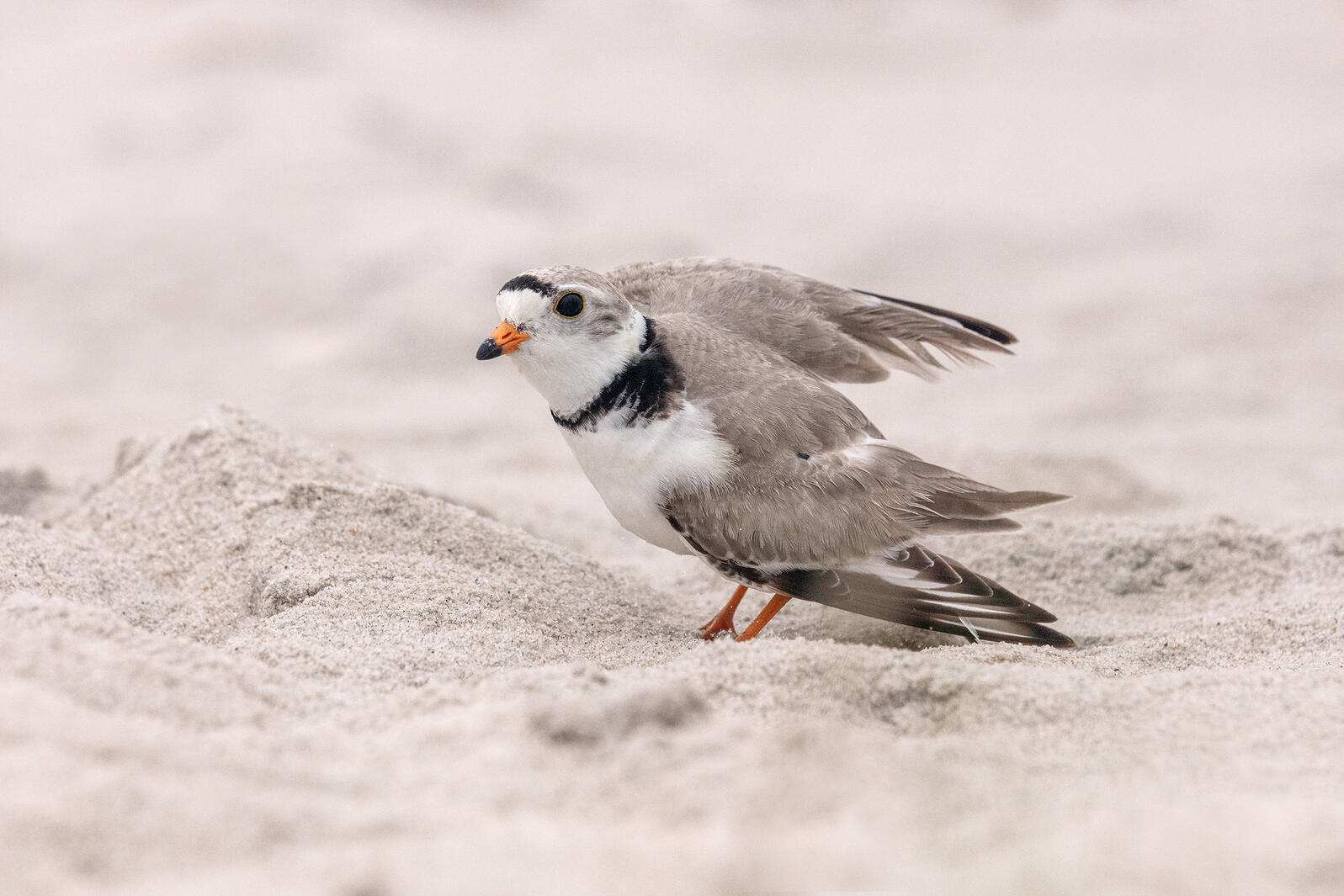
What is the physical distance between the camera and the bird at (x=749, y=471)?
10.2ft

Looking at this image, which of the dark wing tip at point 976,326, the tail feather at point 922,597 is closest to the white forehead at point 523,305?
the tail feather at point 922,597

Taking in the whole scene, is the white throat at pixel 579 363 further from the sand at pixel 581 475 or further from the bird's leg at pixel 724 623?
the bird's leg at pixel 724 623

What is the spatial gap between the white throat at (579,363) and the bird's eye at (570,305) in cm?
8

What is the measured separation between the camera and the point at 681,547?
3285mm

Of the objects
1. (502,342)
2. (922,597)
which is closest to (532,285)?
(502,342)

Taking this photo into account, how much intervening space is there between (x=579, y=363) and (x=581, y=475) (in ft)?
9.04

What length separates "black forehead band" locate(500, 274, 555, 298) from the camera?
3.13 m

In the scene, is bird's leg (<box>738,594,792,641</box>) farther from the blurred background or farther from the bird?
the blurred background

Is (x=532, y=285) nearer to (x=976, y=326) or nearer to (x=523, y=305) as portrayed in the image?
(x=523, y=305)

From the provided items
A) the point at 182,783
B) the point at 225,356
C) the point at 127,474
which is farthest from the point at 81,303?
the point at 182,783

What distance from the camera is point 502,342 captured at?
3.10m

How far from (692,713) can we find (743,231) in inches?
246

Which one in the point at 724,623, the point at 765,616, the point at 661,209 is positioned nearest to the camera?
the point at 765,616

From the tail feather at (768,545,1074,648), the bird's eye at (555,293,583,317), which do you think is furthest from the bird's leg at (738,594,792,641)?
the bird's eye at (555,293,583,317)
